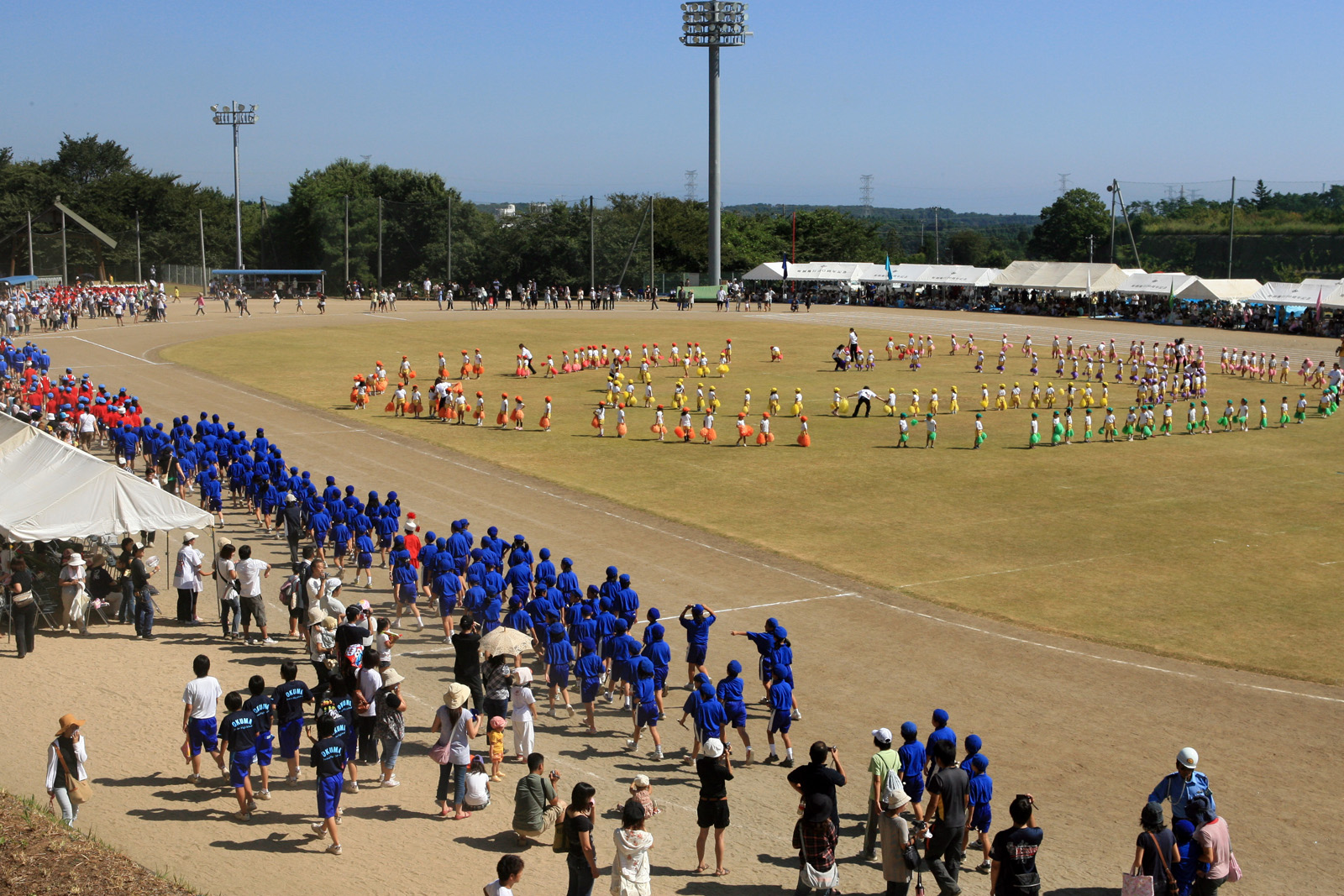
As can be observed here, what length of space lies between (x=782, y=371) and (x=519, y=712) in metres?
36.7

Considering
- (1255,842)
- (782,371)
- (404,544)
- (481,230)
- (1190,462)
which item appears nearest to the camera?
(1255,842)

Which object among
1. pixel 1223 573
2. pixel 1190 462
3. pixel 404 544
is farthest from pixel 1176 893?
pixel 1190 462

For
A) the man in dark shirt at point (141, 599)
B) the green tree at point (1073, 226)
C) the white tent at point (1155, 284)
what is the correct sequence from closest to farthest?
the man in dark shirt at point (141, 599) → the white tent at point (1155, 284) → the green tree at point (1073, 226)

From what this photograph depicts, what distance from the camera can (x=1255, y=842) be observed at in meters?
10.7

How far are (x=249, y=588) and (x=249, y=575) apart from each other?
0.62ft

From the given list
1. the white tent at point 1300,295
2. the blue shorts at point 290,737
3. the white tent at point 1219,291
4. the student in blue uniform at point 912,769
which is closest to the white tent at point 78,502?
the blue shorts at point 290,737

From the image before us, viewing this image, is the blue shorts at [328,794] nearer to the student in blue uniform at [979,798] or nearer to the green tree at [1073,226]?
the student in blue uniform at [979,798]

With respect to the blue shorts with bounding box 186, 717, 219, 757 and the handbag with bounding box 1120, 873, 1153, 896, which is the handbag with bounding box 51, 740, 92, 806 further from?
the handbag with bounding box 1120, 873, 1153, 896

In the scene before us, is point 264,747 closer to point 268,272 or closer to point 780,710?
point 780,710

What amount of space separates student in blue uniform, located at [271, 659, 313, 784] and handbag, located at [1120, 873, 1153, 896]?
23.7 ft

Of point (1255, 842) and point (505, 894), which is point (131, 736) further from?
point (1255, 842)

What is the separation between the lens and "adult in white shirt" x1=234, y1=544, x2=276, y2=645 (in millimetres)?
15195

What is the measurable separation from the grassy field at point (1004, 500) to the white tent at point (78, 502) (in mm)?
10277

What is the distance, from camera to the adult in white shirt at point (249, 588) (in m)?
15.2
